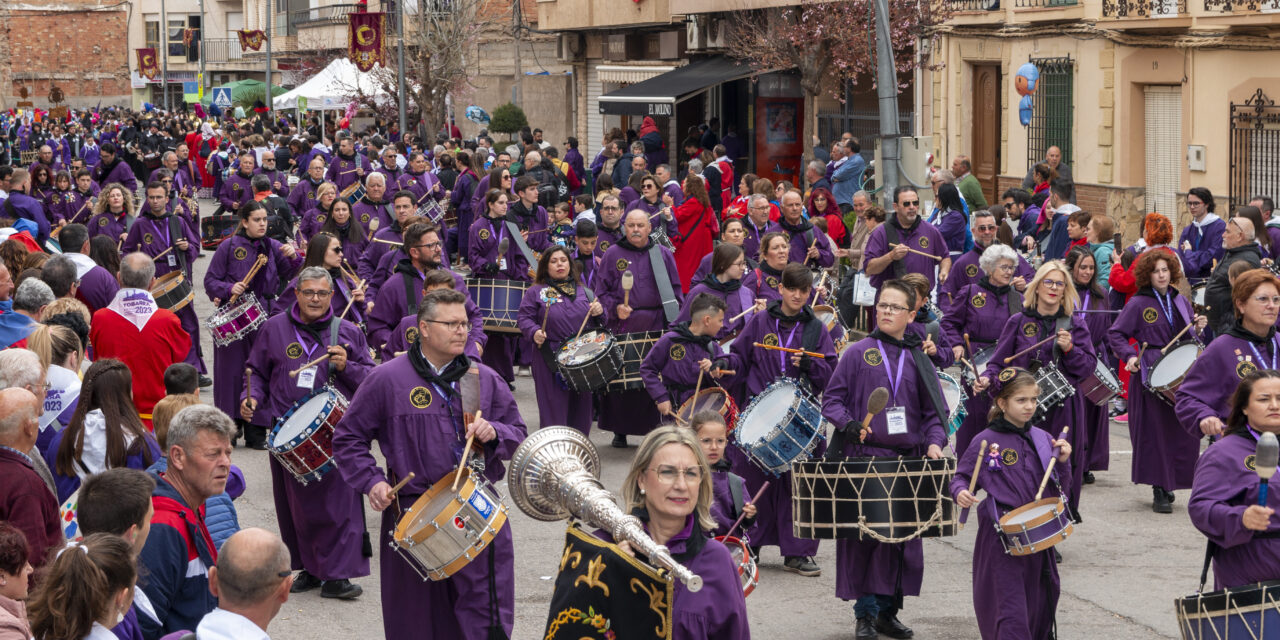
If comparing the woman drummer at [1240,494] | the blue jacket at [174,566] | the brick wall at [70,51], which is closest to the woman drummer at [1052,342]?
the woman drummer at [1240,494]

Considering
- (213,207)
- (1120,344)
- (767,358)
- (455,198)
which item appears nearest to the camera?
(767,358)

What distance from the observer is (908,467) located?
798cm

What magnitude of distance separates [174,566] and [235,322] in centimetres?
728

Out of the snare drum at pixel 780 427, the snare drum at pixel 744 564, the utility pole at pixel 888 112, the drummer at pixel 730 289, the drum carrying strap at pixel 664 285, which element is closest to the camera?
the snare drum at pixel 744 564

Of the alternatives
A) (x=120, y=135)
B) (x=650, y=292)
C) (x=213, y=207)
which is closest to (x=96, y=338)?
(x=650, y=292)

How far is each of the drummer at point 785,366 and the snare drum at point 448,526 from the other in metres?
3.36

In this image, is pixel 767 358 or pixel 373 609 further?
pixel 767 358

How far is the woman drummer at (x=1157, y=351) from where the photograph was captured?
36.9 ft

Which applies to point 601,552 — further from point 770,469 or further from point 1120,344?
point 1120,344

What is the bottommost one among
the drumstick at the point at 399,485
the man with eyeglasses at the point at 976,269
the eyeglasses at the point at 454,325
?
the drumstick at the point at 399,485

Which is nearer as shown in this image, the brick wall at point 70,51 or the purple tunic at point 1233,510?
the purple tunic at point 1233,510

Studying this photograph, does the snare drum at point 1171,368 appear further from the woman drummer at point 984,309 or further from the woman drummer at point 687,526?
the woman drummer at point 687,526

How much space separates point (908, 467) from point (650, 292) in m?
4.88

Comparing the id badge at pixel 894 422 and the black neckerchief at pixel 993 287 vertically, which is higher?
the black neckerchief at pixel 993 287
